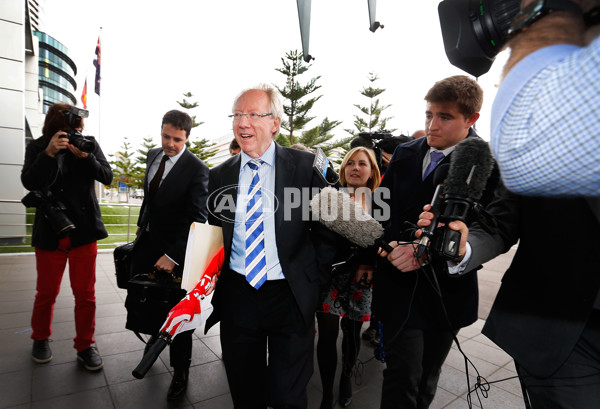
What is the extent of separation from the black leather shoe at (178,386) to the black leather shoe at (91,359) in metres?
0.79

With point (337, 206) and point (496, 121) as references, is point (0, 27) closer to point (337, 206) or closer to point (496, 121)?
point (337, 206)

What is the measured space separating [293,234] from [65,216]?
2.10 metres

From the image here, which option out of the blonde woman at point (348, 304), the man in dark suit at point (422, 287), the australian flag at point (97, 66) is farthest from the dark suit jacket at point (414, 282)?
the australian flag at point (97, 66)

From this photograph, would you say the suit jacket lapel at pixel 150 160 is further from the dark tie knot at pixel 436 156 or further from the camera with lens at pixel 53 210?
the dark tie knot at pixel 436 156

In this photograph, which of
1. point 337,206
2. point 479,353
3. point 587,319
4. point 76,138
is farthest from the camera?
point 479,353

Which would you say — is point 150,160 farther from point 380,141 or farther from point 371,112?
point 371,112

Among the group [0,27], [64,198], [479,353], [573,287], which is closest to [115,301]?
[64,198]

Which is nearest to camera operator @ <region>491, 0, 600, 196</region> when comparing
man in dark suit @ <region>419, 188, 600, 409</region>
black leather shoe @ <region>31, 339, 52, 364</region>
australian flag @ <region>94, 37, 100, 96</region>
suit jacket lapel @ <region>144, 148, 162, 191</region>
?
man in dark suit @ <region>419, 188, 600, 409</region>

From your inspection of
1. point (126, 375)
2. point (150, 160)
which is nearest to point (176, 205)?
point (150, 160)

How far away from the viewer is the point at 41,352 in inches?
111

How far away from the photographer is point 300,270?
5.63 feet

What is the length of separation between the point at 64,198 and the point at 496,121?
128 inches

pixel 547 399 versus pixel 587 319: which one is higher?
pixel 587 319

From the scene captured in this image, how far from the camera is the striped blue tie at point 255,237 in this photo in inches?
66.6
